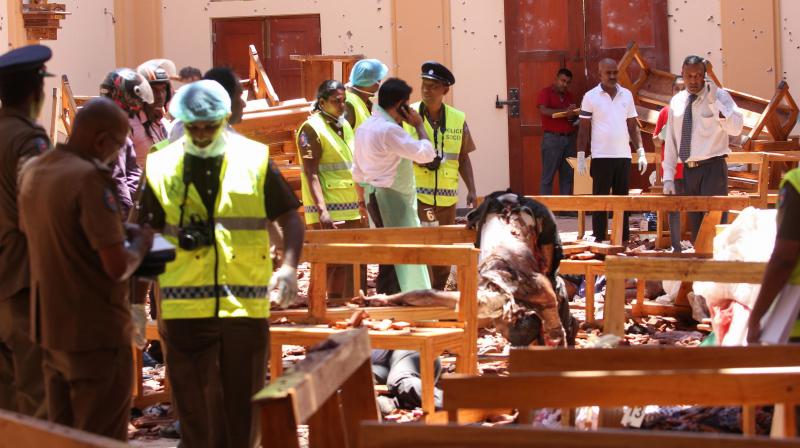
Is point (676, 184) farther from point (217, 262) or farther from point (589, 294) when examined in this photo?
point (217, 262)

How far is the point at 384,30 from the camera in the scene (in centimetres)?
1905

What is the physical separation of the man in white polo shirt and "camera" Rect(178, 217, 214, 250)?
9.12m

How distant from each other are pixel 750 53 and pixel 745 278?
1305 cm

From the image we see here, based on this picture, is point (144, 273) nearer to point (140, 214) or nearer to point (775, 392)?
point (140, 214)

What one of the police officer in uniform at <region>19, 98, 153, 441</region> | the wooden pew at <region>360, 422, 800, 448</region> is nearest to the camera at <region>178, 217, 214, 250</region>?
the police officer in uniform at <region>19, 98, 153, 441</region>

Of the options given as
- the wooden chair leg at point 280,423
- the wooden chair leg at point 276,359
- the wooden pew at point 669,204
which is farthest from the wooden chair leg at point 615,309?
the wooden pew at point 669,204

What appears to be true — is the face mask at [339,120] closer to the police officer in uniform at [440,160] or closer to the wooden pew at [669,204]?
the police officer in uniform at [440,160]

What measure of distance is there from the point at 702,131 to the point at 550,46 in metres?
6.98

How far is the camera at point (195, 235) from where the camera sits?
5148 millimetres

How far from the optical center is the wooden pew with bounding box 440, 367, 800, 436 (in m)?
3.86

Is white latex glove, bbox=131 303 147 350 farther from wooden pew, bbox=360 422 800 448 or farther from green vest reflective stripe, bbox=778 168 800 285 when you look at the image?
wooden pew, bbox=360 422 800 448

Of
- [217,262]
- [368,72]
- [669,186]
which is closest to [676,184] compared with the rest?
[669,186]

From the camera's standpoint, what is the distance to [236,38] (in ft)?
63.6

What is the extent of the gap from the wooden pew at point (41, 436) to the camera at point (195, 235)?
1.97 m
